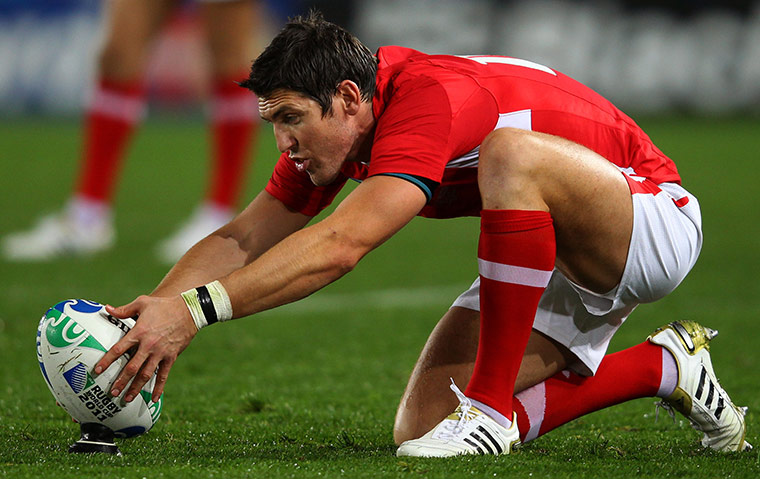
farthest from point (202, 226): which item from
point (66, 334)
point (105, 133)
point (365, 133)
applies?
point (66, 334)

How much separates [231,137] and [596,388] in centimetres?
384

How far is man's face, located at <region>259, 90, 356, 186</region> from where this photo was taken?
2.40 m

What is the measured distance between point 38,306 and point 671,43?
1189 cm

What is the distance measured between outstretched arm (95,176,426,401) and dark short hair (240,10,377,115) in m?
0.28

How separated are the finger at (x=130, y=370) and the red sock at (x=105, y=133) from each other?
3.88 meters

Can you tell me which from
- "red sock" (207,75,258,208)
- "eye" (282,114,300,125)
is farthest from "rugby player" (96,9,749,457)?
"red sock" (207,75,258,208)

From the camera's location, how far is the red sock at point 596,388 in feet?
8.80

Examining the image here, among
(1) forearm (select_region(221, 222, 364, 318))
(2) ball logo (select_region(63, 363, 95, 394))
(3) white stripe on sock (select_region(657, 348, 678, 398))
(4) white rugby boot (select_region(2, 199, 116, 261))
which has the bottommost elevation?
(4) white rugby boot (select_region(2, 199, 116, 261))

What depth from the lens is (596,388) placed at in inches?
108

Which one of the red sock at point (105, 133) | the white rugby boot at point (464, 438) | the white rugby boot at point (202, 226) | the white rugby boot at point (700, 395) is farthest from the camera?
the white rugby boot at point (202, 226)

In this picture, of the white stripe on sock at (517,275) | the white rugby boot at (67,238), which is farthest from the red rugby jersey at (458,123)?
the white rugby boot at (67,238)

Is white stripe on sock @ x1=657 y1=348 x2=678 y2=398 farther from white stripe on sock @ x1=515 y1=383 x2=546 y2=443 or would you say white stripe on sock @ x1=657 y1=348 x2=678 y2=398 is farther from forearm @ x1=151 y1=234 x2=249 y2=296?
forearm @ x1=151 y1=234 x2=249 y2=296

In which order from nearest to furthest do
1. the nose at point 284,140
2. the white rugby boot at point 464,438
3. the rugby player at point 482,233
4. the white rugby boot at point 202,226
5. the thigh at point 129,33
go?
the rugby player at point 482,233 < the white rugby boot at point 464,438 < the nose at point 284,140 < the thigh at point 129,33 < the white rugby boot at point 202,226

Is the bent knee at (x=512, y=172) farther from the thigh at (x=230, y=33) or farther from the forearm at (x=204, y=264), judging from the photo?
the thigh at (x=230, y=33)
